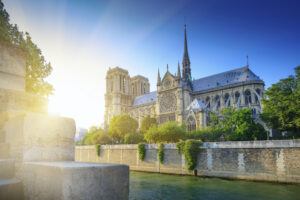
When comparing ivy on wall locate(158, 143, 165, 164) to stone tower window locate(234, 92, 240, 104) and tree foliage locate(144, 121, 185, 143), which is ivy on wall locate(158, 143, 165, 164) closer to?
tree foliage locate(144, 121, 185, 143)

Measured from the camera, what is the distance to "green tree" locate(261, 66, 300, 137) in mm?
22359

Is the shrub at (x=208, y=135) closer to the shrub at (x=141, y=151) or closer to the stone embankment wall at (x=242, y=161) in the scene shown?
the stone embankment wall at (x=242, y=161)

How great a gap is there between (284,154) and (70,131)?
19.1m

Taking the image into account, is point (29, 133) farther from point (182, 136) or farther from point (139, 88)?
point (139, 88)

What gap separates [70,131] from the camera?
10.5ft

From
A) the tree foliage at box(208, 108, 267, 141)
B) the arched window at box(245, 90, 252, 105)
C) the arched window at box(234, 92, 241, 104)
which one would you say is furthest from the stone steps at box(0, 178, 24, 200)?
the arched window at box(234, 92, 241, 104)

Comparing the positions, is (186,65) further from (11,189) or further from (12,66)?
(11,189)

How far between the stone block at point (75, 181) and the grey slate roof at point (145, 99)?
213 feet

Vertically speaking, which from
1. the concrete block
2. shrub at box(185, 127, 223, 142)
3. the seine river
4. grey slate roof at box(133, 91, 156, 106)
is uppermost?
grey slate roof at box(133, 91, 156, 106)

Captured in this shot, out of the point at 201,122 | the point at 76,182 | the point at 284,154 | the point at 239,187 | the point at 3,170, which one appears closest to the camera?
the point at 76,182

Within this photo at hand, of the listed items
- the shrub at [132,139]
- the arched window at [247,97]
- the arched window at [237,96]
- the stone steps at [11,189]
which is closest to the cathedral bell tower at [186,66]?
the arched window at [237,96]

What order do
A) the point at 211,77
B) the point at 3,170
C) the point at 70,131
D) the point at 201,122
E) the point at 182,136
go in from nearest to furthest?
the point at 3,170
the point at 70,131
the point at 182,136
the point at 201,122
the point at 211,77

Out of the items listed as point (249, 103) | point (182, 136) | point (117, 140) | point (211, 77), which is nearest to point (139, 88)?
point (211, 77)

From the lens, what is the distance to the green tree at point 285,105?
2236cm
